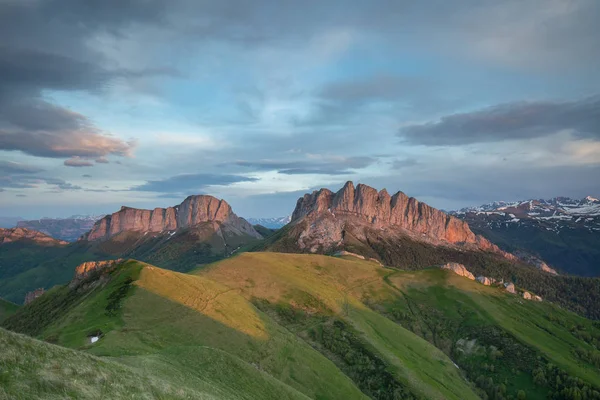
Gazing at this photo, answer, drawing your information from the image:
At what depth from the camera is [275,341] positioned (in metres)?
98.7

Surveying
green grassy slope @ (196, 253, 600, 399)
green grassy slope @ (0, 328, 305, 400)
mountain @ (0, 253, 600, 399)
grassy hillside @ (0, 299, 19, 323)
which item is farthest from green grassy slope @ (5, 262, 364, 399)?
grassy hillside @ (0, 299, 19, 323)

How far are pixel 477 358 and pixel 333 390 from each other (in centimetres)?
10218

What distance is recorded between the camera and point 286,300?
148 meters

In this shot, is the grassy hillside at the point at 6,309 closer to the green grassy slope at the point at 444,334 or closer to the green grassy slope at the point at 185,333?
the green grassy slope at the point at 185,333

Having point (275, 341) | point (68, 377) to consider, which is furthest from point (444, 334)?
point (68, 377)

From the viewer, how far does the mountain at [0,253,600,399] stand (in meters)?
52.5

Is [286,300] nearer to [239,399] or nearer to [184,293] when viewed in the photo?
[184,293]

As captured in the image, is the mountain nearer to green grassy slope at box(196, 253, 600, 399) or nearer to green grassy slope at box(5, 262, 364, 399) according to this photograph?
green grassy slope at box(5, 262, 364, 399)

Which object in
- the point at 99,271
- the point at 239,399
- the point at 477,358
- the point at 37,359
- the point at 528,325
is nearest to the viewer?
the point at 37,359

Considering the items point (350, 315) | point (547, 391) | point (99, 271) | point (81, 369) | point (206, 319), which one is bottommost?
point (547, 391)

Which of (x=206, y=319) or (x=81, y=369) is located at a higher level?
(x=81, y=369)

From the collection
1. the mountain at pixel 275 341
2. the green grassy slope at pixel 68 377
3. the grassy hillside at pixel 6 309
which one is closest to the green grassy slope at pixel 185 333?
the mountain at pixel 275 341

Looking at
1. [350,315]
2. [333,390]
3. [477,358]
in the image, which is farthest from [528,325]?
[333,390]

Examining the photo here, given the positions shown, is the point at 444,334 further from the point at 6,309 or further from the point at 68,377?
the point at 6,309
